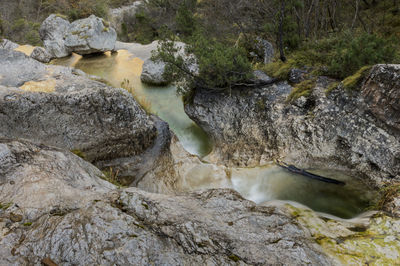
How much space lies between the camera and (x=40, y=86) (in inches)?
243

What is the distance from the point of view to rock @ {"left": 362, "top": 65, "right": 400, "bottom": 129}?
4.97 m

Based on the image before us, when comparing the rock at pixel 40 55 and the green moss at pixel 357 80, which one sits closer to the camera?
the green moss at pixel 357 80

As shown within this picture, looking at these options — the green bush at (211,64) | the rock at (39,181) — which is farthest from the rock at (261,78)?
the rock at (39,181)

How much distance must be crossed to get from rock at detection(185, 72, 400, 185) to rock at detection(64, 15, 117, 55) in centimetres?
1017

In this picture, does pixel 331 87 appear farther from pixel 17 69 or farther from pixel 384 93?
pixel 17 69

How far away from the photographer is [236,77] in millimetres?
7324

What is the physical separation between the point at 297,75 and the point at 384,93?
8.91ft

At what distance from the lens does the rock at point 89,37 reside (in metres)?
14.6

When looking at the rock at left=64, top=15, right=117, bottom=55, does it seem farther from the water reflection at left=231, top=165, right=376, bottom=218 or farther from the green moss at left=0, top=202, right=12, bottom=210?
the green moss at left=0, top=202, right=12, bottom=210

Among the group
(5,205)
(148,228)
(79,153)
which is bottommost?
(79,153)

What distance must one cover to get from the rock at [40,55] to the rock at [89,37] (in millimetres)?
1497

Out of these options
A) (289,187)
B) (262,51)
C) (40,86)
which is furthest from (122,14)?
(289,187)

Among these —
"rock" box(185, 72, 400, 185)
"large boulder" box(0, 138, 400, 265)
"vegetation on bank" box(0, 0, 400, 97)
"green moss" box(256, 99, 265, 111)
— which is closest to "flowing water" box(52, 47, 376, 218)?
"rock" box(185, 72, 400, 185)

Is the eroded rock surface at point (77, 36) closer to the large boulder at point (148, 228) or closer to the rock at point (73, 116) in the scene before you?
the rock at point (73, 116)
